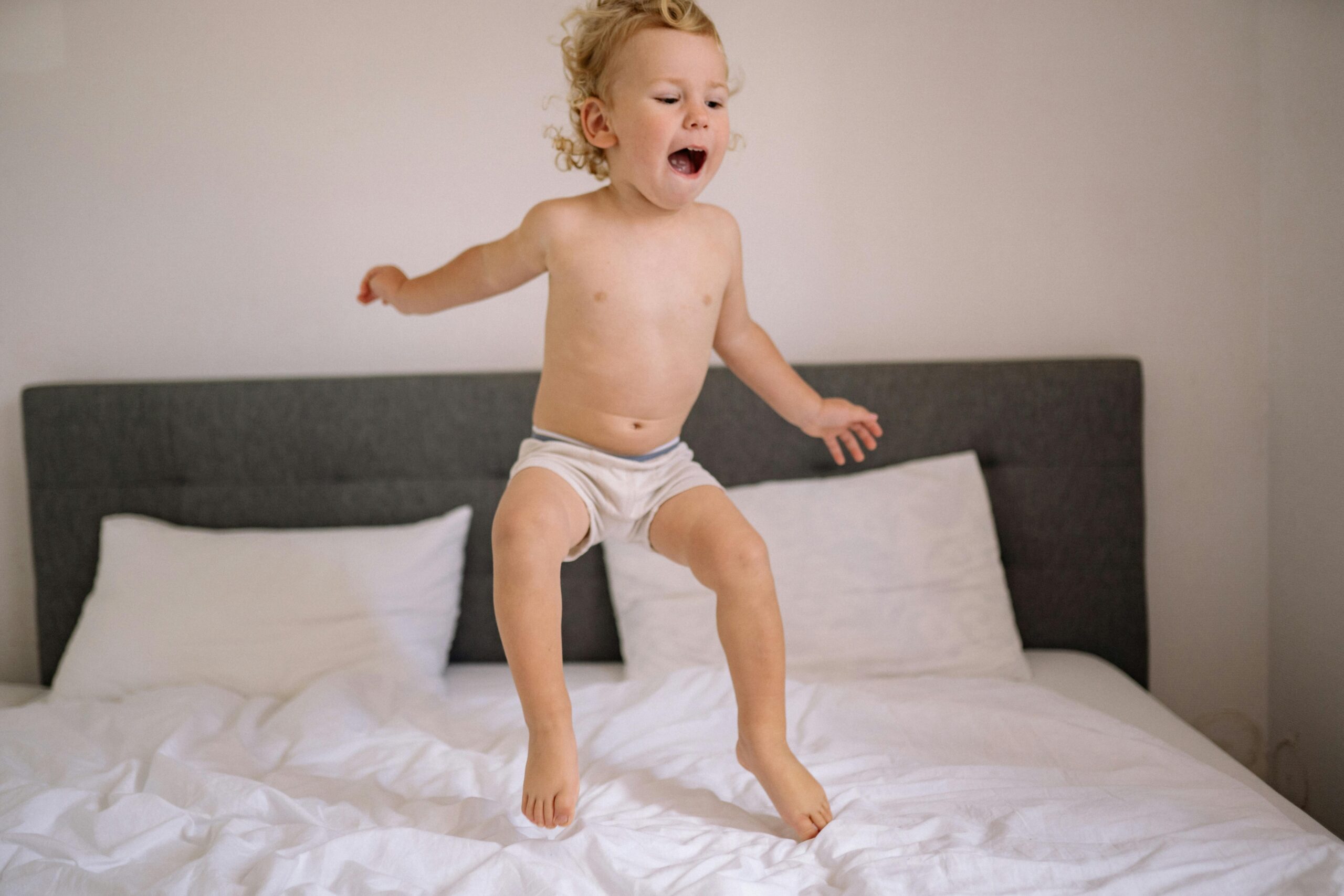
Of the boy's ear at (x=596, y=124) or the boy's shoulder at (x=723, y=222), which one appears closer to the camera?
the boy's ear at (x=596, y=124)

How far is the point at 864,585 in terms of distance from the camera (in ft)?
6.08

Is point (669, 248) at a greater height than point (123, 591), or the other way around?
point (669, 248)

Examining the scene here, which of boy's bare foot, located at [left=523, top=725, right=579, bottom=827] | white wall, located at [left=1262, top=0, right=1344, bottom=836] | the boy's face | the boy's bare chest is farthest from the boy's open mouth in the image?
white wall, located at [left=1262, top=0, right=1344, bottom=836]

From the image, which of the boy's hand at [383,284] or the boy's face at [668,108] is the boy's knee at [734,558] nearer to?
the boy's face at [668,108]

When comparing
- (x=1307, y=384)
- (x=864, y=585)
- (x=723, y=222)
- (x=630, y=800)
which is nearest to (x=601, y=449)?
(x=723, y=222)

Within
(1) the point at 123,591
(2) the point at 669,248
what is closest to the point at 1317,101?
(2) the point at 669,248

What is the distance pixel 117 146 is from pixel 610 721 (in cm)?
A: 170

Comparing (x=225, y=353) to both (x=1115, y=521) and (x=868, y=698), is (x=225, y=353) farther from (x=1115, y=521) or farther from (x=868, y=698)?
(x=1115, y=521)

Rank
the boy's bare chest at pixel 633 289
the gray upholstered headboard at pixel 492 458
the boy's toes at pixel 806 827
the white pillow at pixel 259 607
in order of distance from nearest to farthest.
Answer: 1. the boy's toes at pixel 806 827
2. the boy's bare chest at pixel 633 289
3. the white pillow at pixel 259 607
4. the gray upholstered headboard at pixel 492 458

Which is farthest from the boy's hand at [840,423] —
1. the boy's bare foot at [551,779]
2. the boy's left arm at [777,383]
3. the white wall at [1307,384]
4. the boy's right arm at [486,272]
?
the white wall at [1307,384]

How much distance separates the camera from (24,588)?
2.25 m

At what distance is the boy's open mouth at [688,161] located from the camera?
1.19m

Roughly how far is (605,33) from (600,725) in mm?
1010

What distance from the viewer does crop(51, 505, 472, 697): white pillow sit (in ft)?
→ 5.92
